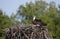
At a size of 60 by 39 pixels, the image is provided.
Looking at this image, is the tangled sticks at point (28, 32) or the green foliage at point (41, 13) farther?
the green foliage at point (41, 13)

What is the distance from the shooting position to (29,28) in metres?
7.97

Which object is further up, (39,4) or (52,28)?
(39,4)

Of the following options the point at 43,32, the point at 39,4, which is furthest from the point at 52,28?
the point at 43,32

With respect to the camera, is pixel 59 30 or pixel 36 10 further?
pixel 36 10

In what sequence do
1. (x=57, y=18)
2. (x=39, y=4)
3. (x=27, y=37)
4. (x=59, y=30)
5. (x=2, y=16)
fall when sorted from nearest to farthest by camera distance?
(x=27, y=37)
(x=2, y=16)
(x=59, y=30)
(x=57, y=18)
(x=39, y=4)

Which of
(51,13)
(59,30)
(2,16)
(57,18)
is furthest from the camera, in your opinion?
(51,13)

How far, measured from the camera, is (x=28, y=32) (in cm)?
791

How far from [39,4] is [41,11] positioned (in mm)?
2475

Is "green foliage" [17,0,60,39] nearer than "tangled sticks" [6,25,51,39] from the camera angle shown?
No

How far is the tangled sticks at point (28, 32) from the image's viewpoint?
313 inches

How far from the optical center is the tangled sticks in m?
7.95

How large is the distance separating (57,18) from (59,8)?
8509 mm

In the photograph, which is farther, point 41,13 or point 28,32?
point 41,13

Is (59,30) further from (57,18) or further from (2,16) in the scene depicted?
(2,16)
